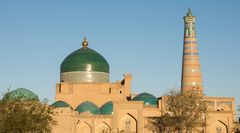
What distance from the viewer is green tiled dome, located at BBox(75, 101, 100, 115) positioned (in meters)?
52.5

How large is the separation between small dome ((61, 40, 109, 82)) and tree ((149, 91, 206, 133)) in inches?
474

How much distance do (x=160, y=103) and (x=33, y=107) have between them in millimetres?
18786

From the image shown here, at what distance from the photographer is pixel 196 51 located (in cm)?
6078

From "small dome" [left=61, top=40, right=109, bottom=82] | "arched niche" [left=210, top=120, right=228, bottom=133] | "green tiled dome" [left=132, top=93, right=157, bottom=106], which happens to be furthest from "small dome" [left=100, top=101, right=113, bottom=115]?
"arched niche" [left=210, top=120, right=228, bottom=133]

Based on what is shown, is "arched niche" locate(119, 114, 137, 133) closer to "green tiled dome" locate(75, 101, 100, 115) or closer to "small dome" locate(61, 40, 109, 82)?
"green tiled dome" locate(75, 101, 100, 115)

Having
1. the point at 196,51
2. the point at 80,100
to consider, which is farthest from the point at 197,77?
the point at 80,100

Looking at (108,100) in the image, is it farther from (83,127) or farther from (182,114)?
(182,114)

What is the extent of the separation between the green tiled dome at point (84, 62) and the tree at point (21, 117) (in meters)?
22.6

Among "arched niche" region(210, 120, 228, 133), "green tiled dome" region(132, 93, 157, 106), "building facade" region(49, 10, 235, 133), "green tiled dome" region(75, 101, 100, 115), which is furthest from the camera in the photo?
"green tiled dome" region(75, 101, 100, 115)

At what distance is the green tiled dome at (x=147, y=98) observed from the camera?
171ft

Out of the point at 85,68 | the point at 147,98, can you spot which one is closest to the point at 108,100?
the point at 85,68

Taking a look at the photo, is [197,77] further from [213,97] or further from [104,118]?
[104,118]

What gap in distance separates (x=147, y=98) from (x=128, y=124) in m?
5.97

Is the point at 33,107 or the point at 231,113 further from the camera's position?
the point at 231,113
